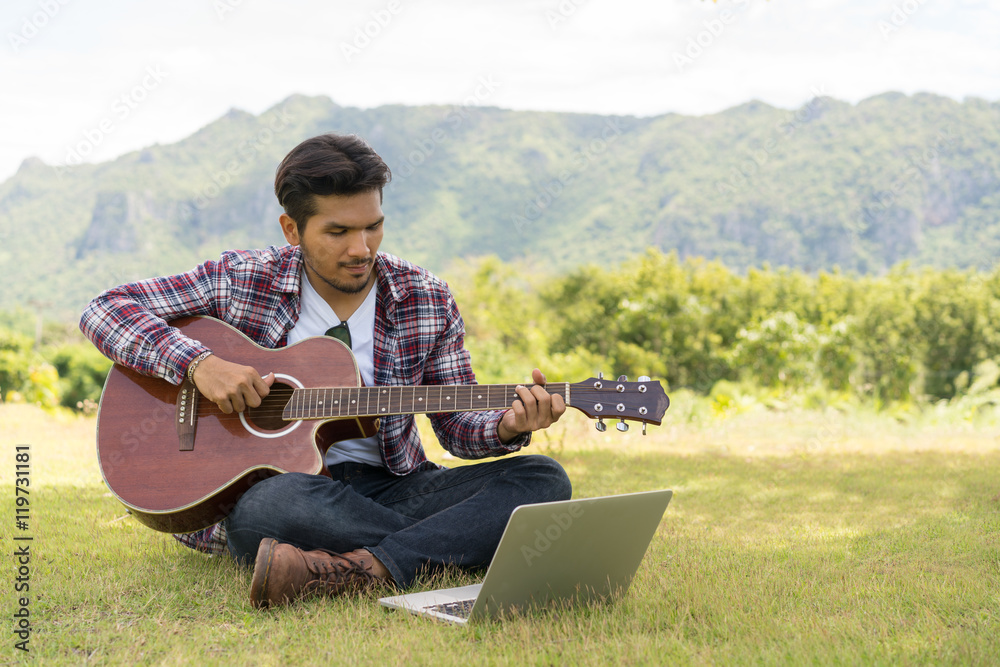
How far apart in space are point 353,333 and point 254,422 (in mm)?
572

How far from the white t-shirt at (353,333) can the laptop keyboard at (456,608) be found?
881mm

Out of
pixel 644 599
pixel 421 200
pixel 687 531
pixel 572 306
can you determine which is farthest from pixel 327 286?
pixel 421 200

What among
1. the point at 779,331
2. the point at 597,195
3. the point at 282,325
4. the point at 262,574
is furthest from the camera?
the point at 597,195

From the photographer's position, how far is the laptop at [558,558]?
81.0 inches

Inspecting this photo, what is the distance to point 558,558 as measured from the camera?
2.21 m

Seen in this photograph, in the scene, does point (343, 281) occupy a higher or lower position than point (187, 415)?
higher

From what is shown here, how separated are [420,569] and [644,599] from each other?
0.76 meters

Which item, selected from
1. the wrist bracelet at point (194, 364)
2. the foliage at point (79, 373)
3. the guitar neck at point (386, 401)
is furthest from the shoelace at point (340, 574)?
the foliage at point (79, 373)

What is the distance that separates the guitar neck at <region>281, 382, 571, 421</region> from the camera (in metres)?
2.73

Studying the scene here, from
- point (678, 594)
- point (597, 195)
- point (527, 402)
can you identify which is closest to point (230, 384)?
point (527, 402)

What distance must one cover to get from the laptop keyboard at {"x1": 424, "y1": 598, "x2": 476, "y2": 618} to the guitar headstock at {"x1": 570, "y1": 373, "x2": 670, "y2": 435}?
75 cm

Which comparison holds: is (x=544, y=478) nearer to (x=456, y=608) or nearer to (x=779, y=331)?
(x=456, y=608)

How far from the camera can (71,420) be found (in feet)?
24.8

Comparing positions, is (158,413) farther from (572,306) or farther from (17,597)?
(572,306)
